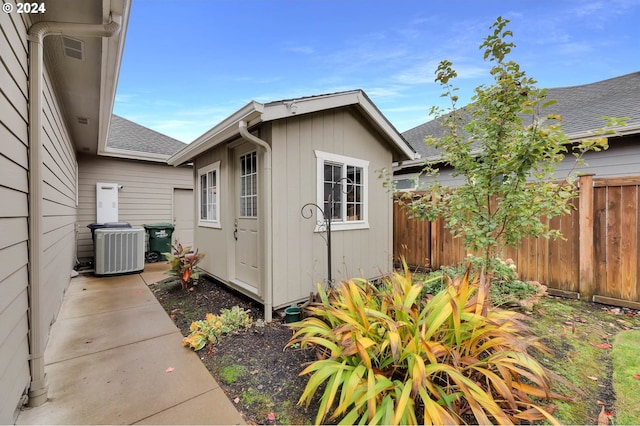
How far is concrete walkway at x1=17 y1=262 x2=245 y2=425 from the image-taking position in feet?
6.14

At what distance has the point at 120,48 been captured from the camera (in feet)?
9.00

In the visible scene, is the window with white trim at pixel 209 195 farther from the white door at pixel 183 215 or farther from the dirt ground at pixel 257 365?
the white door at pixel 183 215

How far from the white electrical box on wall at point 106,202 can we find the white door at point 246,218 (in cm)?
481

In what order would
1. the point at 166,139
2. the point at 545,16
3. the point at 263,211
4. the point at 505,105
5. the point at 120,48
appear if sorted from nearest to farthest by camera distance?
the point at 505,105, the point at 120,48, the point at 263,211, the point at 545,16, the point at 166,139

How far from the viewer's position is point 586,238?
385cm

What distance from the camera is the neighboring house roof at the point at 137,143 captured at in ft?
23.1

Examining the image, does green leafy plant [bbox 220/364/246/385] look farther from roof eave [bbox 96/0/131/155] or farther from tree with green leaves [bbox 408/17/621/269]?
roof eave [bbox 96/0/131/155]

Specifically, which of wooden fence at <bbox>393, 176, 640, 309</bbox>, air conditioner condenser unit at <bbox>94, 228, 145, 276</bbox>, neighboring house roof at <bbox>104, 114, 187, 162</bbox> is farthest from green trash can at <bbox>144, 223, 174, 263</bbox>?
wooden fence at <bbox>393, 176, 640, 309</bbox>

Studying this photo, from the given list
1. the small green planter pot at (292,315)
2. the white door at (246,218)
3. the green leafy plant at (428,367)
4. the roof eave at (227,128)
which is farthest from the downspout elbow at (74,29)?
the small green planter pot at (292,315)

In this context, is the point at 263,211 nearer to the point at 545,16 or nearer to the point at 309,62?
the point at 309,62

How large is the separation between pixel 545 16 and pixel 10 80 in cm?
710

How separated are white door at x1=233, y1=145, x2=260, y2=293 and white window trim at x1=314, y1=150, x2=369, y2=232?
920 millimetres

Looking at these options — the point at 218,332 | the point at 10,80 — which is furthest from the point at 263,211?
the point at 10,80

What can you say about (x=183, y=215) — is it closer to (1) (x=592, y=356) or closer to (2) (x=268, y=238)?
(2) (x=268, y=238)
